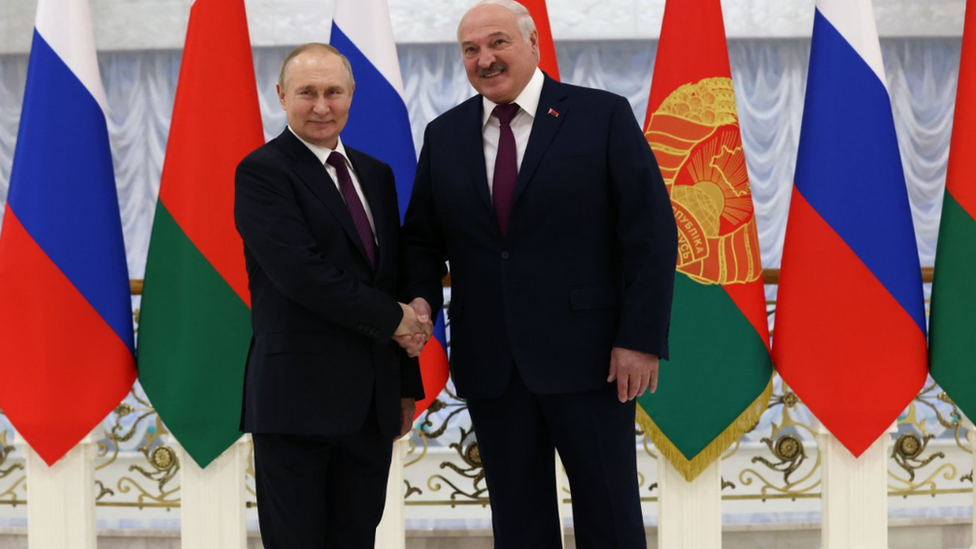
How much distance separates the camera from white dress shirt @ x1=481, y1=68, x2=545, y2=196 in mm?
2070

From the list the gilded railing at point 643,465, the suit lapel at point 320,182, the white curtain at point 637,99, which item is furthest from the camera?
the white curtain at point 637,99

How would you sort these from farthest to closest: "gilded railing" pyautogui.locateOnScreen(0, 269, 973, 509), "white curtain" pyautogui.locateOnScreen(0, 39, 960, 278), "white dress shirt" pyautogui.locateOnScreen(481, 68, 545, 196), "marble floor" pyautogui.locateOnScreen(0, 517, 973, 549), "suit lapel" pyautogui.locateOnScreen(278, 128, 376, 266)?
"white curtain" pyautogui.locateOnScreen(0, 39, 960, 278) → "marble floor" pyautogui.locateOnScreen(0, 517, 973, 549) → "gilded railing" pyautogui.locateOnScreen(0, 269, 973, 509) → "white dress shirt" pyautogui.locateOnScreen(481, 68, 545, 196) → "suit lapel" pyautogui.locateOnScreen(278, 128, 376, 266)

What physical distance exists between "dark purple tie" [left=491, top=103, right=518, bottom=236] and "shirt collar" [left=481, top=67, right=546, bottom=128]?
2 centimetres

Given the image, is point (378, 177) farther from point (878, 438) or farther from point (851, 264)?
point (878, 438)

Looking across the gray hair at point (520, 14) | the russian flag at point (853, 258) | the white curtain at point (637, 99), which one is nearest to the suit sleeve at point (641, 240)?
the gray hair at point (520, 14)

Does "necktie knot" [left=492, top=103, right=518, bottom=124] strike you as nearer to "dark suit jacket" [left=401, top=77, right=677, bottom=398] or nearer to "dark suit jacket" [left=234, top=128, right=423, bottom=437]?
"dark suit jacket" [left=401, top=77, right=677, bottom=398]

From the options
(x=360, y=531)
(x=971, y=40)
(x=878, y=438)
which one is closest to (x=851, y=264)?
(x=878, y=438)

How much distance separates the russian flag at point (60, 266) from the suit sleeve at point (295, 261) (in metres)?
1.09

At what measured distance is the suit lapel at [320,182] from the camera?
1967 millimetres

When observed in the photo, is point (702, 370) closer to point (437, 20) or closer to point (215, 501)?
point (215, 501)

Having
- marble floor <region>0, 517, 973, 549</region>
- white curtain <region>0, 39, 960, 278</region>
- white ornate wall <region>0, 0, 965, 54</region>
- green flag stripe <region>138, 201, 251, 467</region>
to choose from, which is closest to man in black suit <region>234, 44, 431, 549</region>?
green flag stripe <region>138, 201, 251, 467</region>

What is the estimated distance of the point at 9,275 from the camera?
2777mm

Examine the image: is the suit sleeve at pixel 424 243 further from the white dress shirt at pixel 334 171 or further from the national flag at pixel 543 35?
the national flag at pixel 543 35

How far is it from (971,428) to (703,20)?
167 cm
